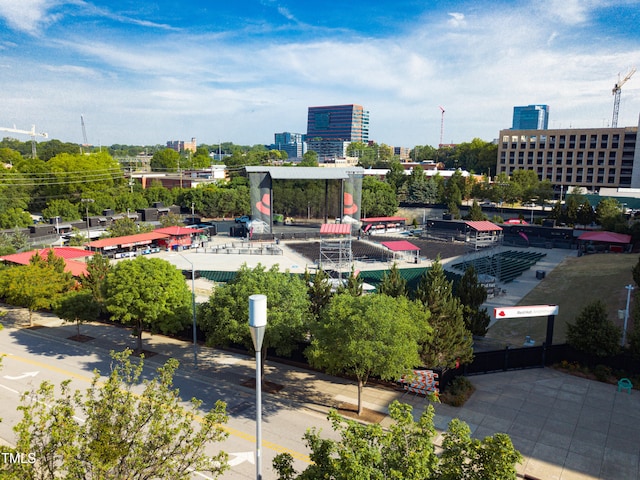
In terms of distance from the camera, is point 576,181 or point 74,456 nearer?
point 74,456

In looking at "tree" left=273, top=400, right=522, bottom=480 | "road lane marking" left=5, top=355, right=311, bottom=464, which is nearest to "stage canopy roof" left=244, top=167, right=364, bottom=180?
"road lane marking" left=5, top=355, right=311, bottom=464

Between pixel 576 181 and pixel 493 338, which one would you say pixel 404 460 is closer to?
pixel 493 338

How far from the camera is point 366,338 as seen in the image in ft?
70.8

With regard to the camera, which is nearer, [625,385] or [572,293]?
[625,385]

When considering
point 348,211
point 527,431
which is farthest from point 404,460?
point 348,211

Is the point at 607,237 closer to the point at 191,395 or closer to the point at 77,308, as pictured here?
the point at 191,395

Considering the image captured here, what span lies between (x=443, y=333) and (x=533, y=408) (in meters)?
5.54

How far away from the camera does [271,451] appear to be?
64.6ft

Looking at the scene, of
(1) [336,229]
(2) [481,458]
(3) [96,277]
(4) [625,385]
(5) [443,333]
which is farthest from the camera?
(1) [336,229]

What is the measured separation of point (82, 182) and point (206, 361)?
8369 cm

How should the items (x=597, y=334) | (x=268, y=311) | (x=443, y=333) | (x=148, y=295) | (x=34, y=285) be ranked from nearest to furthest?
(x=268, y=311) < (x=443, y=333) < (x=597, y=334) < (x=148, y=295) < (x=34, y=285)

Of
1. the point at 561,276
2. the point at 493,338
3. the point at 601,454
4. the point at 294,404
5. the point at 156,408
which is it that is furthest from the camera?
the point at 561,276

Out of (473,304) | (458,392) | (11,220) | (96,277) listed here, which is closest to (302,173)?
(96,277)

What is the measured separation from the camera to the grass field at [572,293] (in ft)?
115
